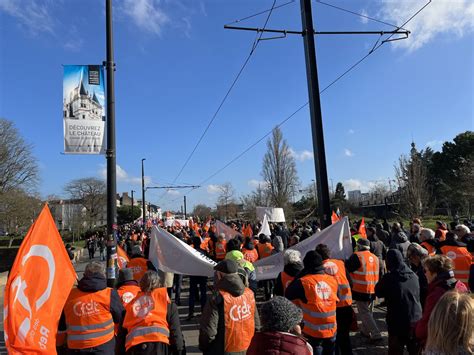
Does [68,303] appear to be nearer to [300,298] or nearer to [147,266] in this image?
[300,298]

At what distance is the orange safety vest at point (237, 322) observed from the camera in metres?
3.71

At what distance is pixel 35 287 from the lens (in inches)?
145

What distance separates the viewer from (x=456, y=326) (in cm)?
225

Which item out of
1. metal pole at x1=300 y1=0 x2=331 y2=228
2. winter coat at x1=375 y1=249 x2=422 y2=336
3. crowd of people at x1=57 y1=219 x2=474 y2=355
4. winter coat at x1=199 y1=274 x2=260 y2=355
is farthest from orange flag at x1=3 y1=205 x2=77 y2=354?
metal pole at x1=300 y1=0 x2=331 y2=228

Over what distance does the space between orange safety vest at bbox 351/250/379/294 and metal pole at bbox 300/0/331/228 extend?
1.35m

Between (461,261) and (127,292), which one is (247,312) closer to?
(127,292)

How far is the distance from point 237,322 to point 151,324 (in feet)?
2.82

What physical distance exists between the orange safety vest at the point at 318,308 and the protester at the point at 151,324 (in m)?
1.48

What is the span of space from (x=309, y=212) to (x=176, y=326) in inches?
1847

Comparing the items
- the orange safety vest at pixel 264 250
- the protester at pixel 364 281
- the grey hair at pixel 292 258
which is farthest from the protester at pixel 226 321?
the orange safety vest at pixel 264 250

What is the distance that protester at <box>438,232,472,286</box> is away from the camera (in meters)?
6.31

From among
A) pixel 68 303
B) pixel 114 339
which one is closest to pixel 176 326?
pixel 114 339

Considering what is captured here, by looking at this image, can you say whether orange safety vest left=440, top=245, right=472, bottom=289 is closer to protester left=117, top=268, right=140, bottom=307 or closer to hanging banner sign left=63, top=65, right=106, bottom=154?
protester left=117, top=268, right=140, bottom=307

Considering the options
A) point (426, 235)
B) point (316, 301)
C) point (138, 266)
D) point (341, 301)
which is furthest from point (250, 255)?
point (316, 301)
